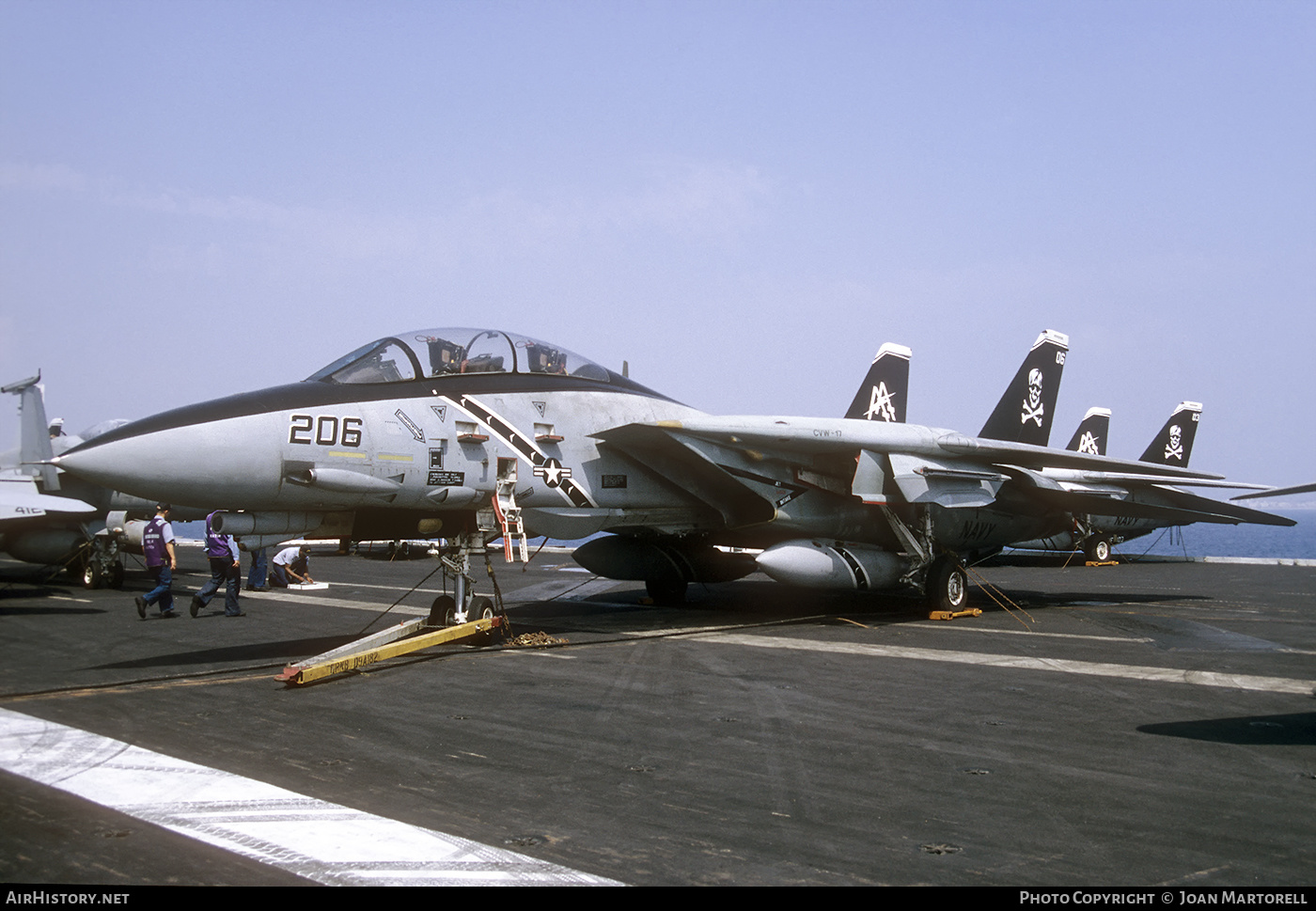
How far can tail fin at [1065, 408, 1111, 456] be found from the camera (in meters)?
31.0

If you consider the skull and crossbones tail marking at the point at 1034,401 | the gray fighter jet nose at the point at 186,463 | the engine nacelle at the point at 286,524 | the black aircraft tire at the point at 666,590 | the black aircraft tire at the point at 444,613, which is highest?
the skull and crossbones tail marking at the point at 1034,401

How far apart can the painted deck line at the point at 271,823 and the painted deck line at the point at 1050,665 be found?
6805 mm

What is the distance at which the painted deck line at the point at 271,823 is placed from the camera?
3.73m

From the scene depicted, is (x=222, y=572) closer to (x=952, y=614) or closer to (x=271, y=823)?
(x=271, y=823)

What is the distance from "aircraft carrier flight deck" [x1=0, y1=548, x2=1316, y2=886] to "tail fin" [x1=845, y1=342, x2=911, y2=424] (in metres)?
8.05

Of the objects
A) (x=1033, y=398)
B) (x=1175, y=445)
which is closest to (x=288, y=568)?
(x=1033, y=398)

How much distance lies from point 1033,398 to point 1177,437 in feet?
56.0

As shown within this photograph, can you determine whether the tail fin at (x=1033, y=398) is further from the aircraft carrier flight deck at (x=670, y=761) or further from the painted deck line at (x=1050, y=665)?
the painted deck line at (x=1050, y=665)

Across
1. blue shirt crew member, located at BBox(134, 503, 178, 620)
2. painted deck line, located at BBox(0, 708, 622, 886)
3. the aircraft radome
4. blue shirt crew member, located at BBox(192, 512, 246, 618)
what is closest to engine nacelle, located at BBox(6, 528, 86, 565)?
the aircraft radome

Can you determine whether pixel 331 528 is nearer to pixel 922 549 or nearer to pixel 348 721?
pixel 348 721

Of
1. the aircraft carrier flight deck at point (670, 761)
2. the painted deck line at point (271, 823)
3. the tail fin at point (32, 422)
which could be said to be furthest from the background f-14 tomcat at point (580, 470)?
the tail fin at point (32, 422)

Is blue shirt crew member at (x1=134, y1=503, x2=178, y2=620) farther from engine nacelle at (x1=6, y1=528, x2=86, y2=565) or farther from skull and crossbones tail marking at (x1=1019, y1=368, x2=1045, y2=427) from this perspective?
skull and crossbones tail marking at (x1=1019, y1=368, x2=1045, y2=427)

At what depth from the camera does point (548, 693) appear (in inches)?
306
